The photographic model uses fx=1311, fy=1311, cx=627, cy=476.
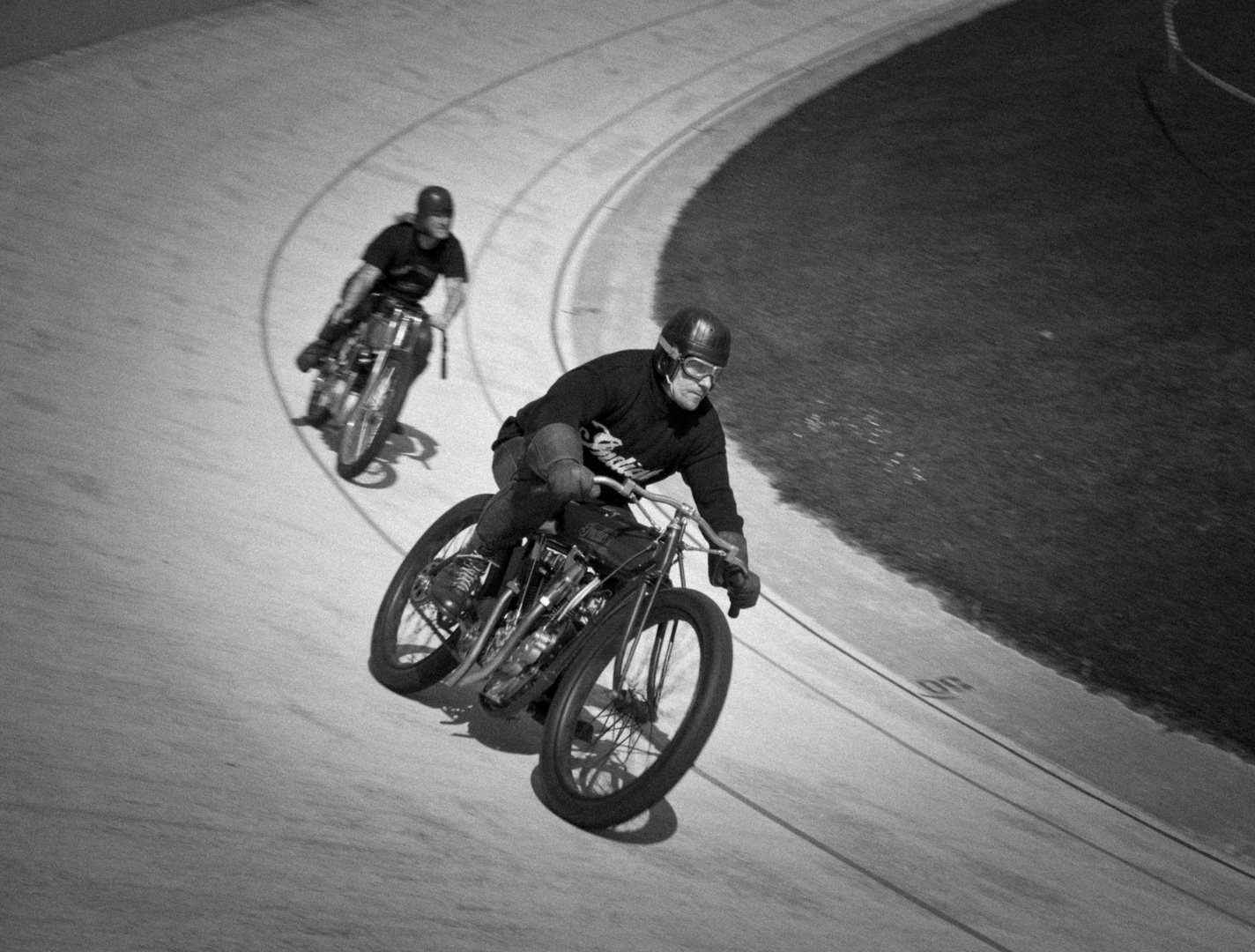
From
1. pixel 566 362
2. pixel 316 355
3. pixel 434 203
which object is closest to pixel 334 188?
pixel 566 362

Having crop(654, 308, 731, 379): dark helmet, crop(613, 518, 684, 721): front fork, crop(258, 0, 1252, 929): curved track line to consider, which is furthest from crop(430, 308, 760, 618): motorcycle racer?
crop(258, 0, 1252, 929): curved track line

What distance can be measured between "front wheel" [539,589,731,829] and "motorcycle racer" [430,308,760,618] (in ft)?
1.11

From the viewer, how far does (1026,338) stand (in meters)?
11.5

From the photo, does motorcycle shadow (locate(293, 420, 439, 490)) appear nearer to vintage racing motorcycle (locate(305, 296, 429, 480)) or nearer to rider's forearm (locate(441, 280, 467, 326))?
vintage racing motorcycle (locate(305, 296, 429, 480))

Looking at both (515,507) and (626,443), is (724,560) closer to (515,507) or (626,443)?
(626,443)

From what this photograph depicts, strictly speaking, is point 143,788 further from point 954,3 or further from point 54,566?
point 954,3

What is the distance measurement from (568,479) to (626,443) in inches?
26.0

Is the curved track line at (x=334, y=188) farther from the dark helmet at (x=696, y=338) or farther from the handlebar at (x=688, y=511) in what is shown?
the dark helmet at (x=696, y=338)

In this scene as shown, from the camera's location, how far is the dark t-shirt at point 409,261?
7.81m

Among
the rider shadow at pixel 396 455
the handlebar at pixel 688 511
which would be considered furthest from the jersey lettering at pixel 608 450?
the rider shadow at pixel 396 455

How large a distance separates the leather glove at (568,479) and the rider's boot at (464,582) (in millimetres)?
831

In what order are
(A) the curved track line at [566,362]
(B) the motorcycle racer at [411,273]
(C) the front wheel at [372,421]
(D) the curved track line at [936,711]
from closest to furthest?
(A) the curved track line at [566,362] → (D) the curved track line at [936,711] → (C) the front wheel at [372,421] → (B) the motorcycle racer at [411,273]

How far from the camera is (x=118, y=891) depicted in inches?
149

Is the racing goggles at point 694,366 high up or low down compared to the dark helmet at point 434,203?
down
